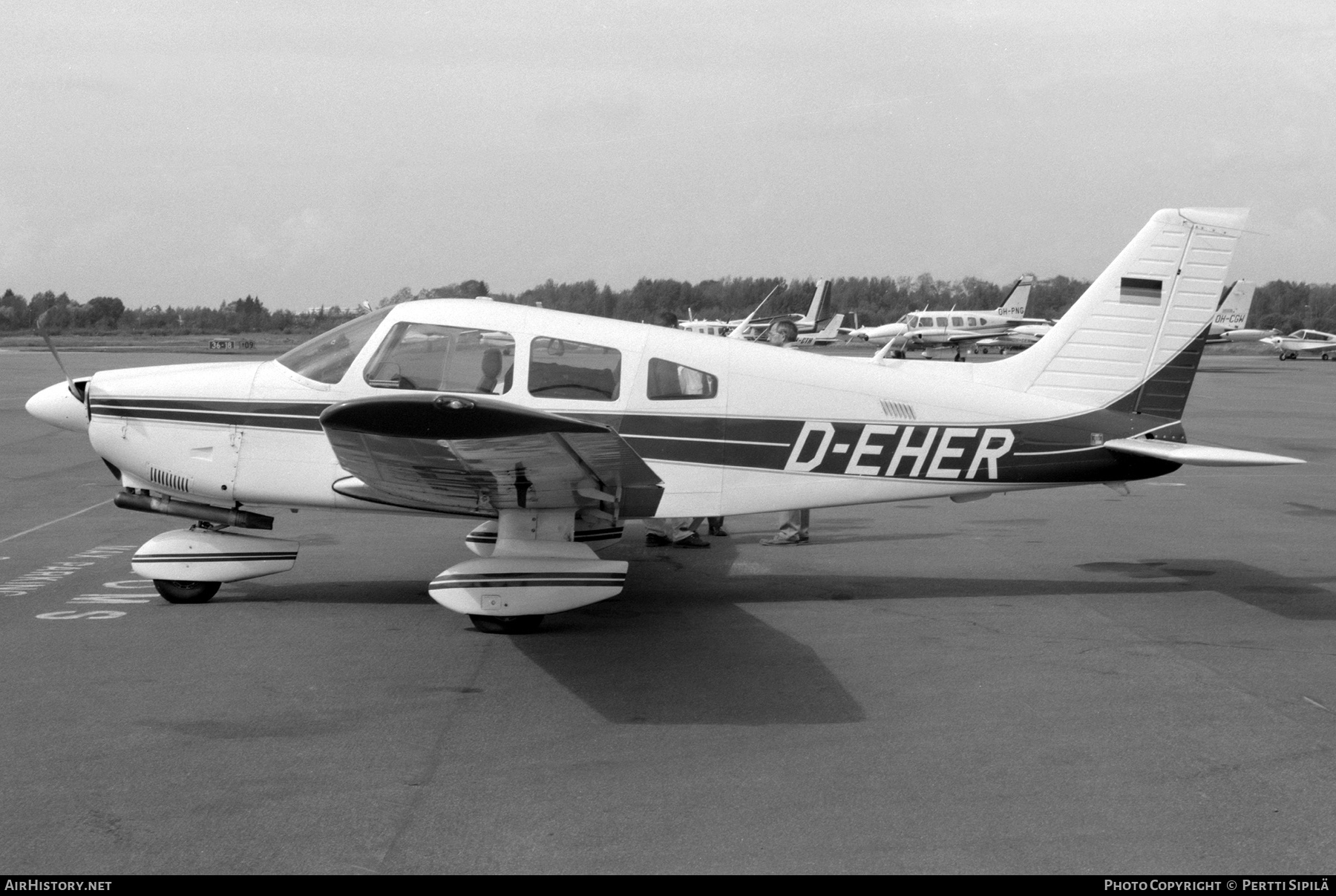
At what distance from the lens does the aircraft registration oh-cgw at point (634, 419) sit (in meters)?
6.82

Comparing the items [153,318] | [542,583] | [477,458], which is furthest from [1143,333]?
[153,318]

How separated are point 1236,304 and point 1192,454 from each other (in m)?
44.7

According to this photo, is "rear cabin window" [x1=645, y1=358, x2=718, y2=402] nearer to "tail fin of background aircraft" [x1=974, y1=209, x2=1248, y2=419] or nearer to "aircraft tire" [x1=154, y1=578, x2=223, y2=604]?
"tail fin of background aircraft" [x1=974, y1=209, x2=1248, y2=419]

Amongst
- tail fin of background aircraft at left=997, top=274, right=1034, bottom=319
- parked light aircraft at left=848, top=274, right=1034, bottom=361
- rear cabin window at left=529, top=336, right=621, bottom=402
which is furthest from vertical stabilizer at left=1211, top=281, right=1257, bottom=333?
rear cabin window at left=529, top=336, right=621, bottom=402

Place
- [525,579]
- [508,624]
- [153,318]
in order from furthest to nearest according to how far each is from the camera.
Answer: [153,318] < [508,624] < [525,579]

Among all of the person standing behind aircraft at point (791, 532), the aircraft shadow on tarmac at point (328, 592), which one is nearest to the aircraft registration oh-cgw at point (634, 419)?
the aircraft shadow on tarmac at point (328, 592)

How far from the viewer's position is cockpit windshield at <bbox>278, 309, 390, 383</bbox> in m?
7.04

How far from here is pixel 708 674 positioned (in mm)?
5875

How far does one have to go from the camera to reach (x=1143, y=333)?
780 cm

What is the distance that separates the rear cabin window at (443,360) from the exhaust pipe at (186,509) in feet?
4.57

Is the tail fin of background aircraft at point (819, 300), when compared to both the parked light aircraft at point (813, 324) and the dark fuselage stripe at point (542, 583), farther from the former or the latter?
the dark fuselage stripe at point (542, 583)

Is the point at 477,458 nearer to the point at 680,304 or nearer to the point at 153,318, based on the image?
the point at 680,304

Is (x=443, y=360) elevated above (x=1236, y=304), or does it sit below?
above

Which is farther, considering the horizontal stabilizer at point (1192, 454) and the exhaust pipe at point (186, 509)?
the exhaust pipe at point (186, 509)
